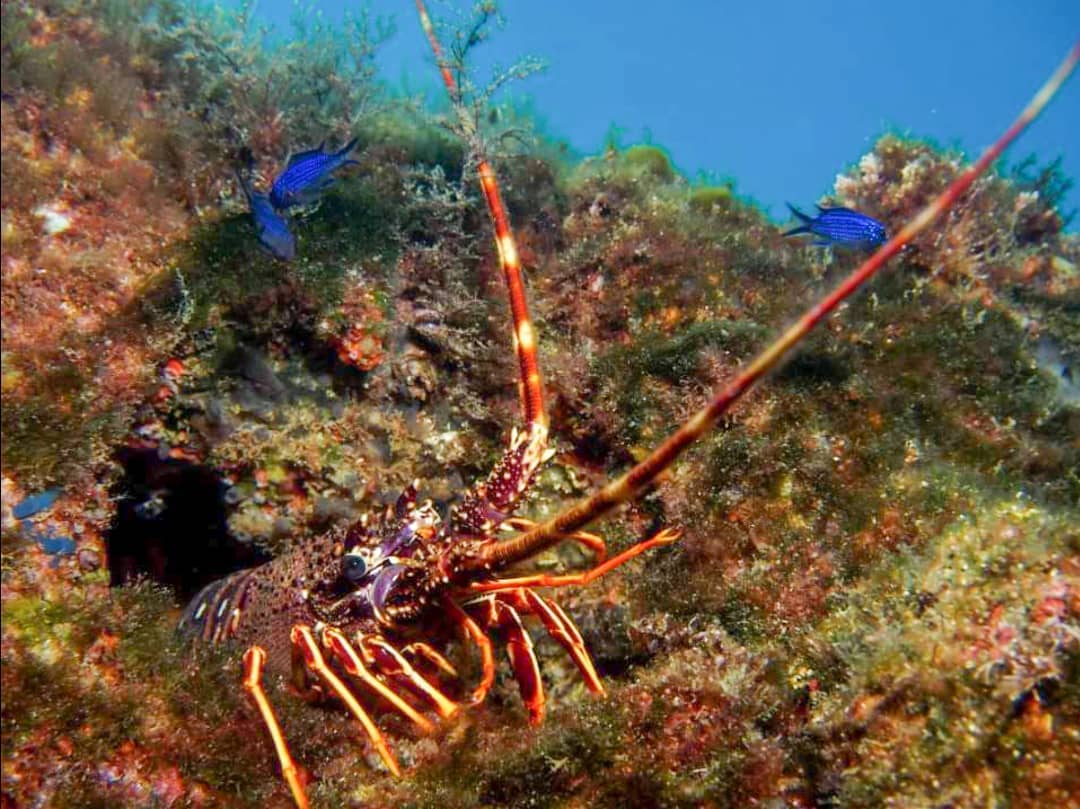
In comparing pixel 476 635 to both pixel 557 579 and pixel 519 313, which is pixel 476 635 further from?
pixel 519 313

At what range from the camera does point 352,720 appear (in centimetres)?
303

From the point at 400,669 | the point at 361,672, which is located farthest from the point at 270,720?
the point at 400,669

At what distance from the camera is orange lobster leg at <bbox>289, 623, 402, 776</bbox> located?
2516mm

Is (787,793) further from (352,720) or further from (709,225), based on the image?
(709,225)

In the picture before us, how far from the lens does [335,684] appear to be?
2.74m

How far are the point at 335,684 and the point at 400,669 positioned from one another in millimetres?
282

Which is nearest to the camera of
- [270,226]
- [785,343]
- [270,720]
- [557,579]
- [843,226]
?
[785,343]

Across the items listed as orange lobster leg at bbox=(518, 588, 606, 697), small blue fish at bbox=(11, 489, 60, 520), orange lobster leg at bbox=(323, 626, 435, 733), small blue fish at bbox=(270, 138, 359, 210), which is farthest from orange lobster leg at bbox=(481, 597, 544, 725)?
small blue fish at bbox=(270, 138, 359, 210)

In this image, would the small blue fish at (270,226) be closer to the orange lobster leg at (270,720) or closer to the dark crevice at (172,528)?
the dark crevice at (172,528)

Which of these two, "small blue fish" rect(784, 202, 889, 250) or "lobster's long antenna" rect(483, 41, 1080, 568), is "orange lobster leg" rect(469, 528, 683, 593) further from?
"small blue fish" rect(784, 202, 889, 250)

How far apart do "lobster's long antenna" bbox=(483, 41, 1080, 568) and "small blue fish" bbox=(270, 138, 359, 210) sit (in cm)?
261

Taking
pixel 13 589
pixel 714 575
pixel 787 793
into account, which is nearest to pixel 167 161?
pixel 13 589

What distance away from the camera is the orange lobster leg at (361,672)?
8.73ft

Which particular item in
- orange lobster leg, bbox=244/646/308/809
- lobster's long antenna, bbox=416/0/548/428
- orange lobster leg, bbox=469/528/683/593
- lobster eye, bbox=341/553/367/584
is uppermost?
lobster's long antenna, bbox=416/0/548/428
